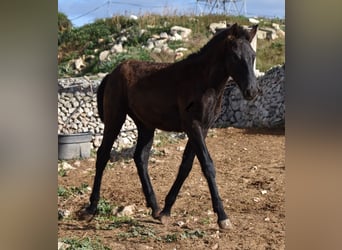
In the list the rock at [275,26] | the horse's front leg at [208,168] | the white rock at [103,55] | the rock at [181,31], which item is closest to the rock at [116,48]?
the white rock at [103,55]

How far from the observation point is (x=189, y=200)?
8.12 feet

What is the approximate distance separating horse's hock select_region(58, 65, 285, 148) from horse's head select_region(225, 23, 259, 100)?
56 millimetres

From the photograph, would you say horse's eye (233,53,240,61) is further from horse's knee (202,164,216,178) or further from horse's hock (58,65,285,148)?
horse's knee (202,164,216,178)

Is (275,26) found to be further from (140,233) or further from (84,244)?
(84,244)

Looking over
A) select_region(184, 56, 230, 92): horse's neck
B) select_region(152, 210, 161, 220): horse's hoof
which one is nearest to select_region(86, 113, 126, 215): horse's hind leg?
select_region(152, 210, 161, 220): horse's hoof

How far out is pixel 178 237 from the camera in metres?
2.44

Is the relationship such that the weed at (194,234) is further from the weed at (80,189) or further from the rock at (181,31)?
the rock at (181,31)

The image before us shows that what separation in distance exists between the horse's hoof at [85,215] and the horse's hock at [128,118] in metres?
0.29

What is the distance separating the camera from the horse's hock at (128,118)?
2453mm

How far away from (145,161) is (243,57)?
24.3 inches

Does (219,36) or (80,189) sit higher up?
(219,36)

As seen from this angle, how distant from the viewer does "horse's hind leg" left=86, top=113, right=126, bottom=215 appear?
2.47 metres

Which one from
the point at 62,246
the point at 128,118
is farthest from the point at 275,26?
the point at 62,246
